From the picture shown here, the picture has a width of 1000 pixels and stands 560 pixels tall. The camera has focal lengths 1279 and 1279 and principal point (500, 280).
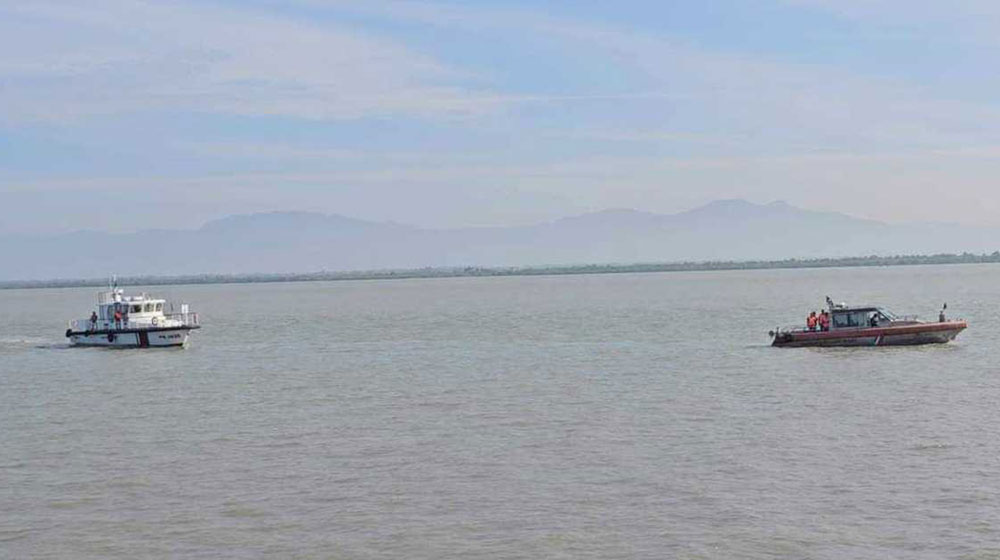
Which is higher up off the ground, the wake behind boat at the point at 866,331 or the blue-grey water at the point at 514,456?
the wake behind boat at the point at 866,331

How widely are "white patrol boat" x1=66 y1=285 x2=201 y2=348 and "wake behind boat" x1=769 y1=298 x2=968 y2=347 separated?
3203cm

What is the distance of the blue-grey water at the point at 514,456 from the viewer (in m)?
22.1

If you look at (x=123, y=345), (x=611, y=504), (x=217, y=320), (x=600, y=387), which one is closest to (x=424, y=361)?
(x=600, y=387)

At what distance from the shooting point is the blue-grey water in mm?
22109

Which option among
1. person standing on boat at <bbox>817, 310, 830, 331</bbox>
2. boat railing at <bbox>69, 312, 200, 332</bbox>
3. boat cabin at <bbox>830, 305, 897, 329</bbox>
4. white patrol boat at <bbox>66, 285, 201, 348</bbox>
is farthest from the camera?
boat railing at <bbox>69, 312, 200, 332</bbox>

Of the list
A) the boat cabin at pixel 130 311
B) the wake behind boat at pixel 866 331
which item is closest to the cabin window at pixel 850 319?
the wake behind boat at pixel 866 331

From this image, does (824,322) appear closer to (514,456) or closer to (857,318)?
(857,318)

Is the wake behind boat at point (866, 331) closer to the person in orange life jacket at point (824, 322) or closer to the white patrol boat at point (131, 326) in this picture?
the person in orange life jacket at point (824, 322)

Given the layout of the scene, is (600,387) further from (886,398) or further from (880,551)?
(880,551)

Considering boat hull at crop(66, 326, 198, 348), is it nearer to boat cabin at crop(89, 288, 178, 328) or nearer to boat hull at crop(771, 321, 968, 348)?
boat cabin at crop(89, 288, 178, 328)

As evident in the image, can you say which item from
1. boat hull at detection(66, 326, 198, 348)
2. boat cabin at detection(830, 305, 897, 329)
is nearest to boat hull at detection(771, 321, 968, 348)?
boat cabin at detection(830, 305, 897, 329)

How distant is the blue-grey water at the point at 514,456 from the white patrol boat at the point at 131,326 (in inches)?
379

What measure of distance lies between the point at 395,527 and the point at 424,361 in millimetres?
34495

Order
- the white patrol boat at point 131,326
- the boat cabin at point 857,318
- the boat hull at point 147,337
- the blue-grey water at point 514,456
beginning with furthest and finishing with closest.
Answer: the white patrol boat at point 131,326 → the boat hull at point 147,337 → the boat cabin at point 857,318 → the blue-grey water at point 514,456
